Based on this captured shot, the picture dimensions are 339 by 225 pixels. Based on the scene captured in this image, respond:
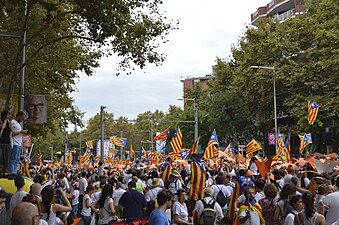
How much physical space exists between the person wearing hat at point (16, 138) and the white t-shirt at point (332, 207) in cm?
634

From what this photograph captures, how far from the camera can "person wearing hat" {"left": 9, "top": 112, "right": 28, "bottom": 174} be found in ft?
38.8

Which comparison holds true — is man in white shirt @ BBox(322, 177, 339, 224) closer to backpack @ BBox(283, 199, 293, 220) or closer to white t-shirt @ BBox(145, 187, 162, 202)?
backpack @ BBox(283, 199, 293, 220)

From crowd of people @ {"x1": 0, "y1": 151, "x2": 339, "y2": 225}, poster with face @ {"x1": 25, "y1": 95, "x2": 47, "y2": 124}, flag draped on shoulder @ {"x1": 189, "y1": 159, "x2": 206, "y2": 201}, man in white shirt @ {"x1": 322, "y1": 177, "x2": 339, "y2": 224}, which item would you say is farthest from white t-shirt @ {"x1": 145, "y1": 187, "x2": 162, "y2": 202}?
poster with face @ {"x1": 25, "y1": 95, "x2": 47, "y2": 124}

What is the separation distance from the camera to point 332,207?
8.55 metres

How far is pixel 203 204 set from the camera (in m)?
9.75

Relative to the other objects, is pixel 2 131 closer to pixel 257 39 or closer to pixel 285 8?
pixel 257 39

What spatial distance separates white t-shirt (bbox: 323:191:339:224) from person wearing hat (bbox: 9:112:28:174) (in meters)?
6.34

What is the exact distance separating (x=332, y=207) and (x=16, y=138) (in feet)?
22.5

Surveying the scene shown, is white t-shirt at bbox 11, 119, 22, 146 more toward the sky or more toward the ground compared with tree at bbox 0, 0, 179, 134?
more toward the ground

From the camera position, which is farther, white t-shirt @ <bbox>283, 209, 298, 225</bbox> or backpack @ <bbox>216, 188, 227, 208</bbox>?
Answer: backpack @ <bbox>216, 188, 227, 208</bbox>

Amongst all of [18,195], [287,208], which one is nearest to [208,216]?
[287,208]

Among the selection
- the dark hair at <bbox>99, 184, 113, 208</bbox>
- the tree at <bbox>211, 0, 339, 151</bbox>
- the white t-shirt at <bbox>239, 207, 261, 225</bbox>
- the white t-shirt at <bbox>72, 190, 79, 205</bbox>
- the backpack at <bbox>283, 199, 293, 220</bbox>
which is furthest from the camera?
the tree at <bbox>211, 0, 339, 151</bbox>

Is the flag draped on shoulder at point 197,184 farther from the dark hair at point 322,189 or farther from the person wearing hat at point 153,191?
the dark hair at point 322,189

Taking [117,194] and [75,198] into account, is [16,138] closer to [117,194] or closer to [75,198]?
[117,194]
